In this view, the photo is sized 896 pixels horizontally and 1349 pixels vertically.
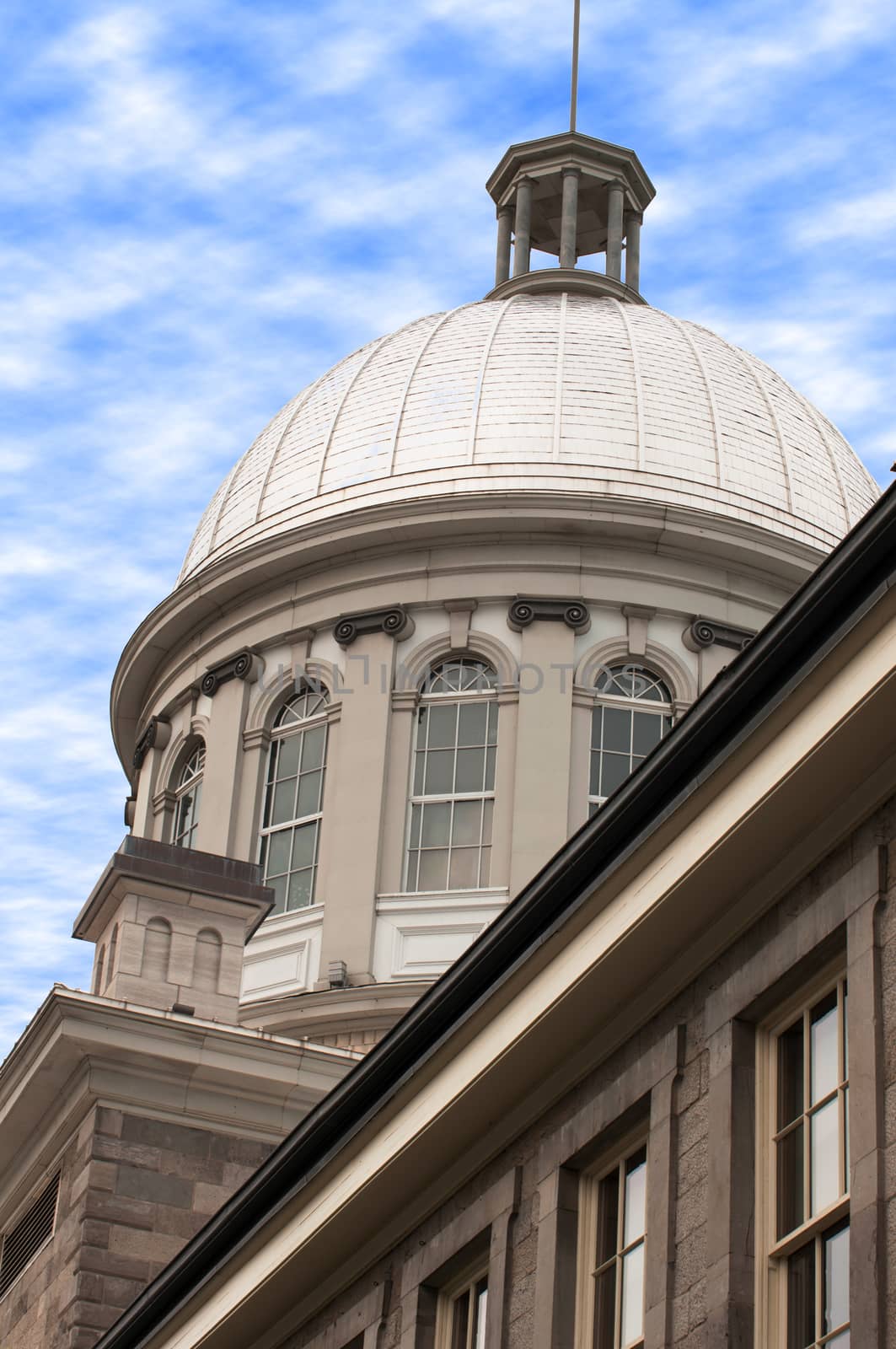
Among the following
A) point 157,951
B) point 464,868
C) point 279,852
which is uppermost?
point 279,852

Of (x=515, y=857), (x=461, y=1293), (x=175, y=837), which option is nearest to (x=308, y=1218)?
(x=461, y=1293)

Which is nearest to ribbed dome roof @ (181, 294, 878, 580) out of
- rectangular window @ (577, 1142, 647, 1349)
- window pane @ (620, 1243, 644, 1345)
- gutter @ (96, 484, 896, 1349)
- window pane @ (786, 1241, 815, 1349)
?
gutter @ (96, 484, 896, 1349)

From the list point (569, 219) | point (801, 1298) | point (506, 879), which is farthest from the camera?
point (569, 219)

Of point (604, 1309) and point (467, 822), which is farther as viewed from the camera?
point (467, 822)

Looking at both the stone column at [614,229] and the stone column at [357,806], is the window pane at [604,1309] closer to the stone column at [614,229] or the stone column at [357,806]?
the stone column at [357,806]

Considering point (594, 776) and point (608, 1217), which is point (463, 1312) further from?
point (594, 776)

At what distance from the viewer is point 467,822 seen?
34594 millimetres

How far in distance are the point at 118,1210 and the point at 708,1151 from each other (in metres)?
11.0

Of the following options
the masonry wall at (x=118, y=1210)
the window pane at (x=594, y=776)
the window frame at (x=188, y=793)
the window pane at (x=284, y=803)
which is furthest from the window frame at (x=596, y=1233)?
the window frame at (x=188, y=793)

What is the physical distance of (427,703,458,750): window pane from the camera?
3519 cm

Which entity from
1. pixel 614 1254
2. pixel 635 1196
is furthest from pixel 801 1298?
pixel 614 1254

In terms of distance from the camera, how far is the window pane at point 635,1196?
1459 cm

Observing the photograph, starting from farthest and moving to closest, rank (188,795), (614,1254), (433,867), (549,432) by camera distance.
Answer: (188,795) → (549,432) → (433,867) → (614,1254)

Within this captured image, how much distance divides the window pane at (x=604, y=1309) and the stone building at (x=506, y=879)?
0.02 m
